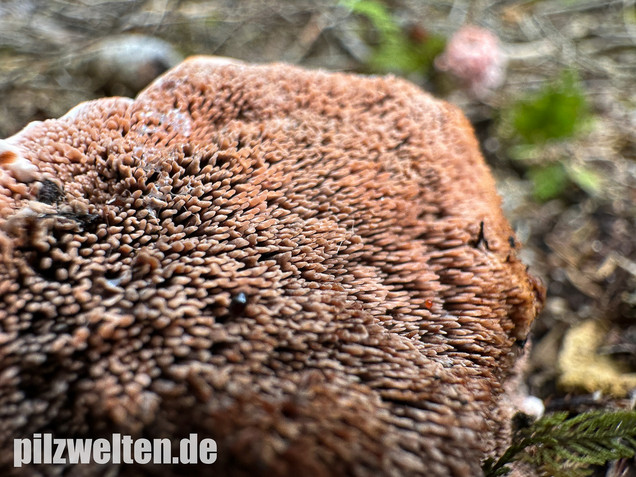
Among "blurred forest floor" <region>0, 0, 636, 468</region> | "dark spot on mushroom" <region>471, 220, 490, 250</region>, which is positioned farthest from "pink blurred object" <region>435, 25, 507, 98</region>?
"dark spot on mushroom" <region>471, 220, 490, 250</region>

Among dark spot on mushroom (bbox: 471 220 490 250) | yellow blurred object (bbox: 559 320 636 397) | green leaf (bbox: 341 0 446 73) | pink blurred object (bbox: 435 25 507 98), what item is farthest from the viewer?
green leaf (bbox: 341 0 446 73)

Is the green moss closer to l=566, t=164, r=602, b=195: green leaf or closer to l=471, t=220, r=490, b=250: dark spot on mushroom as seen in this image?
l=471, t=220, r=490, b=250: dark spot on mushroom

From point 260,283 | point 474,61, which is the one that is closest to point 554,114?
point 474,61

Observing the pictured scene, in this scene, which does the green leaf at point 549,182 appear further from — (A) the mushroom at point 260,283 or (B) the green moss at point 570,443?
(B) the green moss at point 570,443

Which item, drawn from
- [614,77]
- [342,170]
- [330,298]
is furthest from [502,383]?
[614,77]

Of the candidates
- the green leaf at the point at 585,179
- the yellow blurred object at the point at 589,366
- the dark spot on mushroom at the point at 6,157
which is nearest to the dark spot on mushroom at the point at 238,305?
the dark spot on mushroom at the point at 6,157
